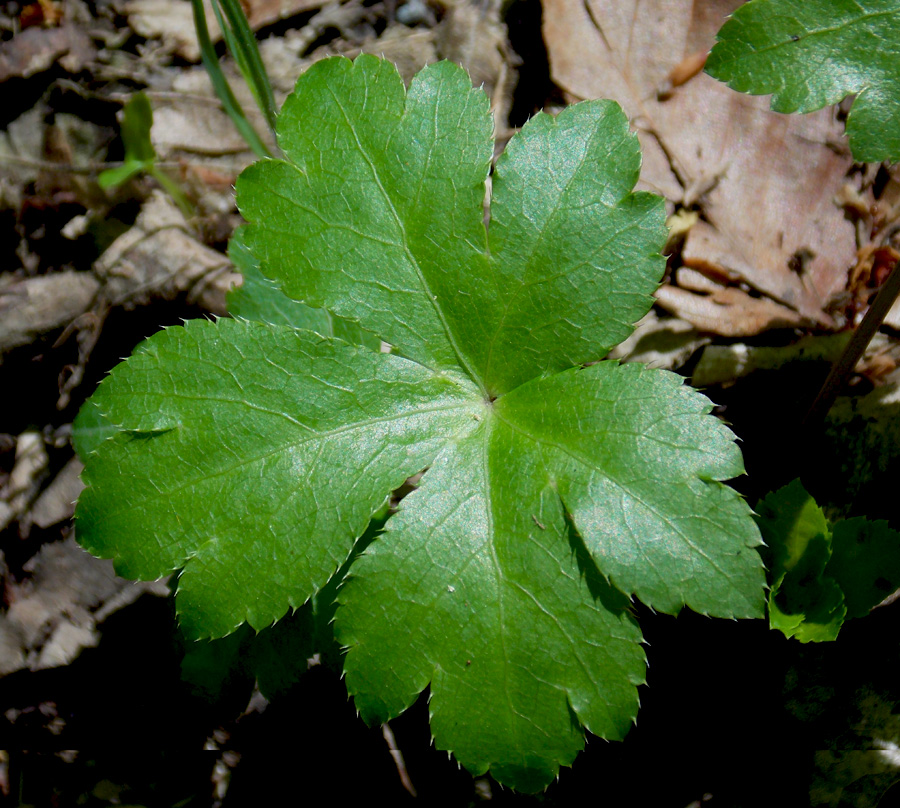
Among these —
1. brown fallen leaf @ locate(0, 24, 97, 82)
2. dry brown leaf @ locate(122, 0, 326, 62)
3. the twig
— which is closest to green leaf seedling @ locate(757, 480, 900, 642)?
the twig

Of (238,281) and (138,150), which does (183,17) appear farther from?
(238,281)

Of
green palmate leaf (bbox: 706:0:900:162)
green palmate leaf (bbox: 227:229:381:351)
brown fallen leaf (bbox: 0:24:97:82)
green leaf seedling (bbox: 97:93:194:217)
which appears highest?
green palmate leaf (bbox: 706:0:900:162)

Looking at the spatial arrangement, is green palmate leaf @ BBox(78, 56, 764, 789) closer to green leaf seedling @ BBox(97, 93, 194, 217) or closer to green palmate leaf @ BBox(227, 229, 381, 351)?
green palmate leaf @ BBox(227, 229, 381, 351)

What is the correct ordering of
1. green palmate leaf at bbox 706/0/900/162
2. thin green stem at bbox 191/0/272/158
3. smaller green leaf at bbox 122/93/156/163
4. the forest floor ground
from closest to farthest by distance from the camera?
green palmate leaf at bbox 706/0/900/162 < the forest floor ground < thin green stem at bbox 191/0/272/158 < smaller green leaf at bbox 122/93/156/163

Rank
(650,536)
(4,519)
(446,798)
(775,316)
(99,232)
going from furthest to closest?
1. (99,232)
2. (4,519)
3. (775,316)
4. (446,798)
5. (650,536)

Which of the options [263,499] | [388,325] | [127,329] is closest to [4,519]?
[127,329]

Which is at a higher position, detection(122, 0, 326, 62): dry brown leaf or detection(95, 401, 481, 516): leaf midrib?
detection(122, 0, 326, 62): dry brown leaf

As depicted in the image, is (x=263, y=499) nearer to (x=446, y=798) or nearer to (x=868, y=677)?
(x=446, y=798)

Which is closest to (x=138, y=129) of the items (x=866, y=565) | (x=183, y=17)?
(x=183, y=17)
